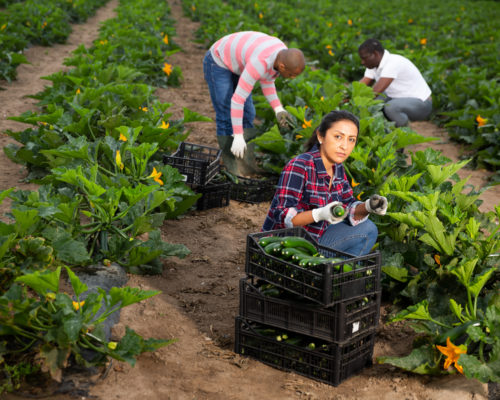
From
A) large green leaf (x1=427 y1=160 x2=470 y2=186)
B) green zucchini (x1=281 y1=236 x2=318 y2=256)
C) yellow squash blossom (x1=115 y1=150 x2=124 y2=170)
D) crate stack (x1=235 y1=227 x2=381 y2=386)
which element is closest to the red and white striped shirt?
yellow squash blossom (x1=115 y1=150 x2=124 y2=170)

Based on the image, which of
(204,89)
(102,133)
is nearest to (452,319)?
(102,133)

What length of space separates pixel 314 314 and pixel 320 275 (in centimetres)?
24

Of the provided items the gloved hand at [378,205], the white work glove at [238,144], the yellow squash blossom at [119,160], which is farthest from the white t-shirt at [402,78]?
the gloved hand at [378,205]

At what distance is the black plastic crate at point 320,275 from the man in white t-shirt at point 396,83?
5.00 meters

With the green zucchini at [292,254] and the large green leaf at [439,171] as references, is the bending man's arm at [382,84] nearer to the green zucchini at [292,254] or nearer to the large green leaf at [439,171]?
the large green leaf at [439,171]

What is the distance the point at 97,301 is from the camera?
3.04 meters

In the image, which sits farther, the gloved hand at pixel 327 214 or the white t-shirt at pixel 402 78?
the white t-shirt at pixel 402 78

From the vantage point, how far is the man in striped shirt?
5.89 meters

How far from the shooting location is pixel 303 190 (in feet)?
13.5

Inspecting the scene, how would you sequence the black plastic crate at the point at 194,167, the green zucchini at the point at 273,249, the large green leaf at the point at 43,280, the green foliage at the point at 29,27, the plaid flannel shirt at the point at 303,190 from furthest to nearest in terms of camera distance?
the green foliage at the point at 29,27 < the black plastic crate at the point at 194,167 < the plaid flannel shirt at the point at 303,190 < the green zucchini at the point at 273,249 < the large green leaf at the point at 43,280

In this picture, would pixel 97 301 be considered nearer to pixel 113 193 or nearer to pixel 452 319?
pixel 113 193

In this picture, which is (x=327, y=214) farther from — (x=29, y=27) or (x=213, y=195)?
(x=29, y=27)

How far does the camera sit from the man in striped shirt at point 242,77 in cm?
589

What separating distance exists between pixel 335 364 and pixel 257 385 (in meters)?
0.44
